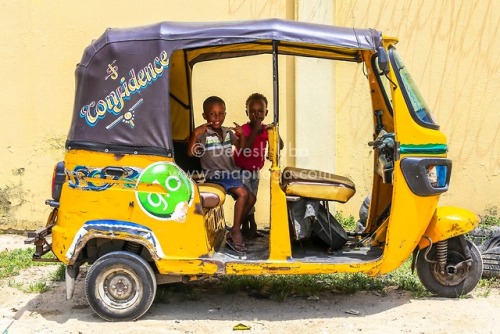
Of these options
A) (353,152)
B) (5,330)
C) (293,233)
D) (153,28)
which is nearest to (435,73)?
(353,152)

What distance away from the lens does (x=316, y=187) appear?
523 centimetres

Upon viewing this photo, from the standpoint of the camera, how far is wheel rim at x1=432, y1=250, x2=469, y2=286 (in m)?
5.39

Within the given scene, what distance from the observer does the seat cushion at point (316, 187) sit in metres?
5.18

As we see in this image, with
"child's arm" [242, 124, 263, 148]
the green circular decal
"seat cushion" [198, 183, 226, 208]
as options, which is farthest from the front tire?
"child's arm" [242, 124, 263, 148]

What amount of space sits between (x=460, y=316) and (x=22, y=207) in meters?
5.63

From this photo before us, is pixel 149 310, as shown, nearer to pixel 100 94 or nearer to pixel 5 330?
pixel 5 330

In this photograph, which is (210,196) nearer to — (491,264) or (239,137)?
(239,137)

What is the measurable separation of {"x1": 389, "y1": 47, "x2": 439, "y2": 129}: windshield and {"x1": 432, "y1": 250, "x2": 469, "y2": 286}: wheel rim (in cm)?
114

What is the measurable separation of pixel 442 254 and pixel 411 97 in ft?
4.42

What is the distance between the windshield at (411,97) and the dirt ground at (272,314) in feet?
4.98

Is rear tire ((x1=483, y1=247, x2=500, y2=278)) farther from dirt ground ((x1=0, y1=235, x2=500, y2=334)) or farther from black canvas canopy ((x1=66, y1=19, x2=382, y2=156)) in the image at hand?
black canvas canopy ((x1=66, y1=19, x2=382, y2=156))

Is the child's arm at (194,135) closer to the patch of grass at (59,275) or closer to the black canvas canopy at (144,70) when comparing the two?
the black canvas canopy at (144,70)

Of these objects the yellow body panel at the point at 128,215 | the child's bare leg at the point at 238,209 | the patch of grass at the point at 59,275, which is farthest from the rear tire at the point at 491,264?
the patch of grass at the point at 59,275

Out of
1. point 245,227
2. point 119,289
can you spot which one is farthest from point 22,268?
point 245,227
